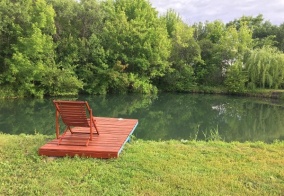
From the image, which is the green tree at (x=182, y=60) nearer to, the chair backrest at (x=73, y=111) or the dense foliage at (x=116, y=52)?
the dense foliage at (x=116, y=52)

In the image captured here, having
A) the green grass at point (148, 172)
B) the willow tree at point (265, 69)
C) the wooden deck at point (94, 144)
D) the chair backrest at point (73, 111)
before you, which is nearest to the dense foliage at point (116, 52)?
the willow tree at point (265, 69)

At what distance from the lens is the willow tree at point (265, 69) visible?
20016mm

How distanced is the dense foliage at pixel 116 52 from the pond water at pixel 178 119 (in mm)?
2411

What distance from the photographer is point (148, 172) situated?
11.1 ft

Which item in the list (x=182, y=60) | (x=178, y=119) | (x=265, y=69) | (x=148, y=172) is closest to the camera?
(x=148, y=172)

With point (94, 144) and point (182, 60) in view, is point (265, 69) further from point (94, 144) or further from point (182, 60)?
point (94, 144)

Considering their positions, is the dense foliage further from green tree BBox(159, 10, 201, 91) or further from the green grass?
the green grass

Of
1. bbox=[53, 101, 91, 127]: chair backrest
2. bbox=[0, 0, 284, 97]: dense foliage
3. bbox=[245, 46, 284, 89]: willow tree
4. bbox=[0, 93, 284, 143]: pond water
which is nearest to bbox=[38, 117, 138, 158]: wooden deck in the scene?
bbox=[53, 101, 91, 127]: chair backrest

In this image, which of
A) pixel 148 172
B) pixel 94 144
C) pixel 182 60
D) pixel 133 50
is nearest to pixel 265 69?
pixel 182 60

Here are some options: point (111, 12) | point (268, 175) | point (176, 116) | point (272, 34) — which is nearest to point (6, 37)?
point (111, 12)

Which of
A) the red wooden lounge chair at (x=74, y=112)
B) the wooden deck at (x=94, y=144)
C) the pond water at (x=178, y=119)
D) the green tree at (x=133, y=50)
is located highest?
the green tree at (x=133, y=50)

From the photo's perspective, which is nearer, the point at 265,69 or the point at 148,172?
the point at 148,172

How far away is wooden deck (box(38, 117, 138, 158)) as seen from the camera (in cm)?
378

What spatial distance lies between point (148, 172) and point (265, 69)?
19.0m
